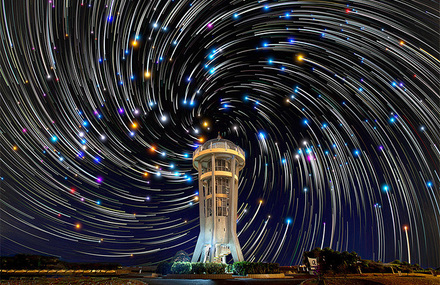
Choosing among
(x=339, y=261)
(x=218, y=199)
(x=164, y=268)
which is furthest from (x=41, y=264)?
(x=339, y=261)

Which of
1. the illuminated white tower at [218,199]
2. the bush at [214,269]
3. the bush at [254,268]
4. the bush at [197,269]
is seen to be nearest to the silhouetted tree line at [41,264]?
the illuminated white tower at [218,199]

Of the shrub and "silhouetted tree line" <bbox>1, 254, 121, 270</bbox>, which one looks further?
"silhouetted tree line" <bbox>1, 254, 121, 270</bbox>

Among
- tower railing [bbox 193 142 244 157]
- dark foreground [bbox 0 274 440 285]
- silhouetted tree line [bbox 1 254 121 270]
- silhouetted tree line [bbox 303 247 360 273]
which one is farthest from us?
tower railing [bbox 193 142 244 157]

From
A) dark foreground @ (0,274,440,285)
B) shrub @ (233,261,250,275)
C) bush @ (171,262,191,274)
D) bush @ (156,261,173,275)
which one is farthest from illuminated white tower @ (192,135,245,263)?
dark foreground @ (0,274,440,285)

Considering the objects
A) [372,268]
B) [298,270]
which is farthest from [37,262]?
[372,268]

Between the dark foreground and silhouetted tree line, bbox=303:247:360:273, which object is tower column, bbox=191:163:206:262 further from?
the dark foreground

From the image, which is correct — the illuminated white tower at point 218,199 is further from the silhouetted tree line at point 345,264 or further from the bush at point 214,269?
the silhouetted tree line at point 345,264
